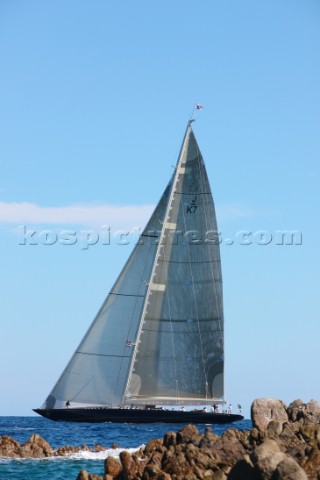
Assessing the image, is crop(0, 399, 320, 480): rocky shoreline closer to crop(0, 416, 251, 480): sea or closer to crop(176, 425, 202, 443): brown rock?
crop(176, 425, 202, 443): brown rock

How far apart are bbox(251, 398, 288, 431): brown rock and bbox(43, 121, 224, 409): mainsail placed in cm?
2059

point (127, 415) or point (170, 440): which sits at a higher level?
point (127, 415)

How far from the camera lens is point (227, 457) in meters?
27.5

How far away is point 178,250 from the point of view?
200 ft

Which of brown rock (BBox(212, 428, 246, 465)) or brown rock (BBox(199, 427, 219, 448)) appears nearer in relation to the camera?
brown rock (BBox(212, 428, 246, 465))

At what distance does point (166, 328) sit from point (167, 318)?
66cm

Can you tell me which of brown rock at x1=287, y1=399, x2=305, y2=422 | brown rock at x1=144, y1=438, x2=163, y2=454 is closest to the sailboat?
brown rock at x1=287, y1=399, x2=305, y2=422

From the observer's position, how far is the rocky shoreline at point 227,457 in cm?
2119

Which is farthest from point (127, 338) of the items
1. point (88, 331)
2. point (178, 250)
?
point (178, 250)

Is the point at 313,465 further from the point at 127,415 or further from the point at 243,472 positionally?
the point at 127,415

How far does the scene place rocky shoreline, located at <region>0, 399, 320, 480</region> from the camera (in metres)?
21.2

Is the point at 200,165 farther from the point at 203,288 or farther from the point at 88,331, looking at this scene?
the point at 88,331

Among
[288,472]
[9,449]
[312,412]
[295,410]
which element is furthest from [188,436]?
[288,472]

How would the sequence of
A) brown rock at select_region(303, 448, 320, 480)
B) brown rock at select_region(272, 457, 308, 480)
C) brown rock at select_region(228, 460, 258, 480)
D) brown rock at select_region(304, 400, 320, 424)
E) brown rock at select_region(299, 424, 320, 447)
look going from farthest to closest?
brown rock at select_region(304, 400, 320, 424), brown rock at select_region(299, 424, 320, 447), brown rock at select_region(303, 448, 320, 480), brown rock at select_region(228, 460, 258, 480), brown rock at select_region(272, 457, 308, 480)
